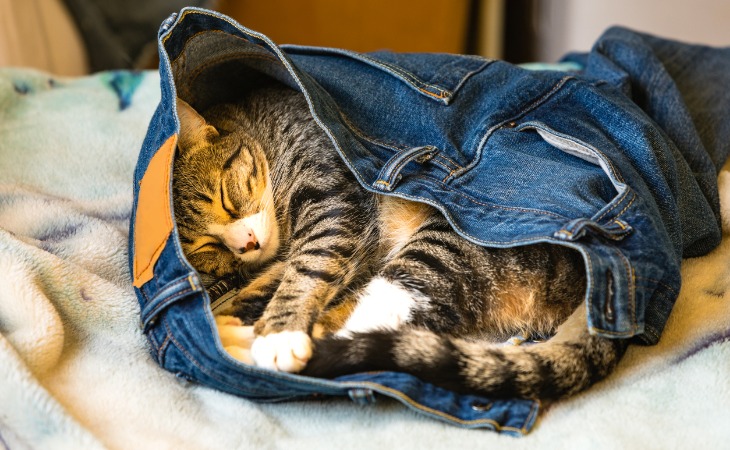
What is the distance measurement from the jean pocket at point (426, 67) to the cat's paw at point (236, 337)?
59cm

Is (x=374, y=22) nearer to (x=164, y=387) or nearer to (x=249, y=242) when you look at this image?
(x=249, y=242)

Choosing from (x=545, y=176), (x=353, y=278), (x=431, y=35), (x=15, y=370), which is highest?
(x=545, y=176)

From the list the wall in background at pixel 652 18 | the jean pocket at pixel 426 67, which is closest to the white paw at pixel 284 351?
the jean pocket at pixel 426 67

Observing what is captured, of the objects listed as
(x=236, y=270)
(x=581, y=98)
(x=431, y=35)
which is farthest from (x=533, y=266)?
(x=431, y=35)

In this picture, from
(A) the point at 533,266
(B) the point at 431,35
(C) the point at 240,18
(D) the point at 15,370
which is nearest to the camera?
(D) the point at 15,370

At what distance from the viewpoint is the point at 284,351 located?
3.26 feet

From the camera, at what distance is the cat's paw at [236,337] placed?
106 centimetres

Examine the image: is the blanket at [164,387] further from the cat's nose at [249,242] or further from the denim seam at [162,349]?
the cat's nose at [249,242]

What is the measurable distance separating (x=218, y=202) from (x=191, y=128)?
0.17 metres

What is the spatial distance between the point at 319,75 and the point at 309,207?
1.00 feet

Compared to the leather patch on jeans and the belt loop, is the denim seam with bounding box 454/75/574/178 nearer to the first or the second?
the belt loop

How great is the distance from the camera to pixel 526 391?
0.96 metres

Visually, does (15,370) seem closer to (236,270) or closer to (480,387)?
(236,270)

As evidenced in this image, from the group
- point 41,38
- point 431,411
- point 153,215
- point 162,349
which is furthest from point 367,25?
point 431,411
